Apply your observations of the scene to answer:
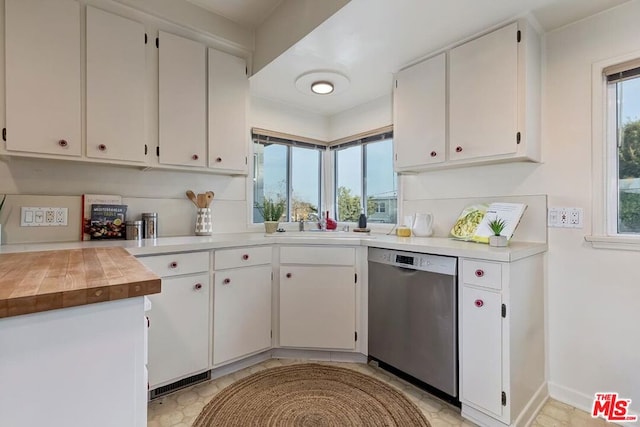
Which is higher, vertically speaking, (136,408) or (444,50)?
(444,50)

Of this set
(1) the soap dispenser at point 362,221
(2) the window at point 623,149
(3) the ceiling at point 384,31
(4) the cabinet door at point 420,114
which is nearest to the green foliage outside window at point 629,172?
Answer: (2) the window at point 623,149

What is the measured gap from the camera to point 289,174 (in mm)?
3201

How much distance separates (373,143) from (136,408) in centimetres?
275

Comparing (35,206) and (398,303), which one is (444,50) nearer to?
(398,303)

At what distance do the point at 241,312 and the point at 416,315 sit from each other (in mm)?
1164

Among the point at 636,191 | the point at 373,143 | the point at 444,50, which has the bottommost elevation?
the point at 636,191

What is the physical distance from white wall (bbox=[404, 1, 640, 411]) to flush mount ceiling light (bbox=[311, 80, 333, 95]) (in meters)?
1.49

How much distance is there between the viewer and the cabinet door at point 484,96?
179cm

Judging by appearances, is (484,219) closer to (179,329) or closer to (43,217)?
(179,329)

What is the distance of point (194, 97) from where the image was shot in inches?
87.4

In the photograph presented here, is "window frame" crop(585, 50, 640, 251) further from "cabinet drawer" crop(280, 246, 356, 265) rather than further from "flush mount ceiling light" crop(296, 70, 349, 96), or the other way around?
"flush mount ceiling light" crop(296, 70, 349, 96)

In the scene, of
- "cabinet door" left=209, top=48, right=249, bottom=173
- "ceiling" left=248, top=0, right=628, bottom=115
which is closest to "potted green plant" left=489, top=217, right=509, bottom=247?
"ceiling" left=248, top=0, right=628, bottom=115

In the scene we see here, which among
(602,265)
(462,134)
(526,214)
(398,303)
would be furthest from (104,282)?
(602,265)

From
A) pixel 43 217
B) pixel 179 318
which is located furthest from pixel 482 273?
pixel 43 217
